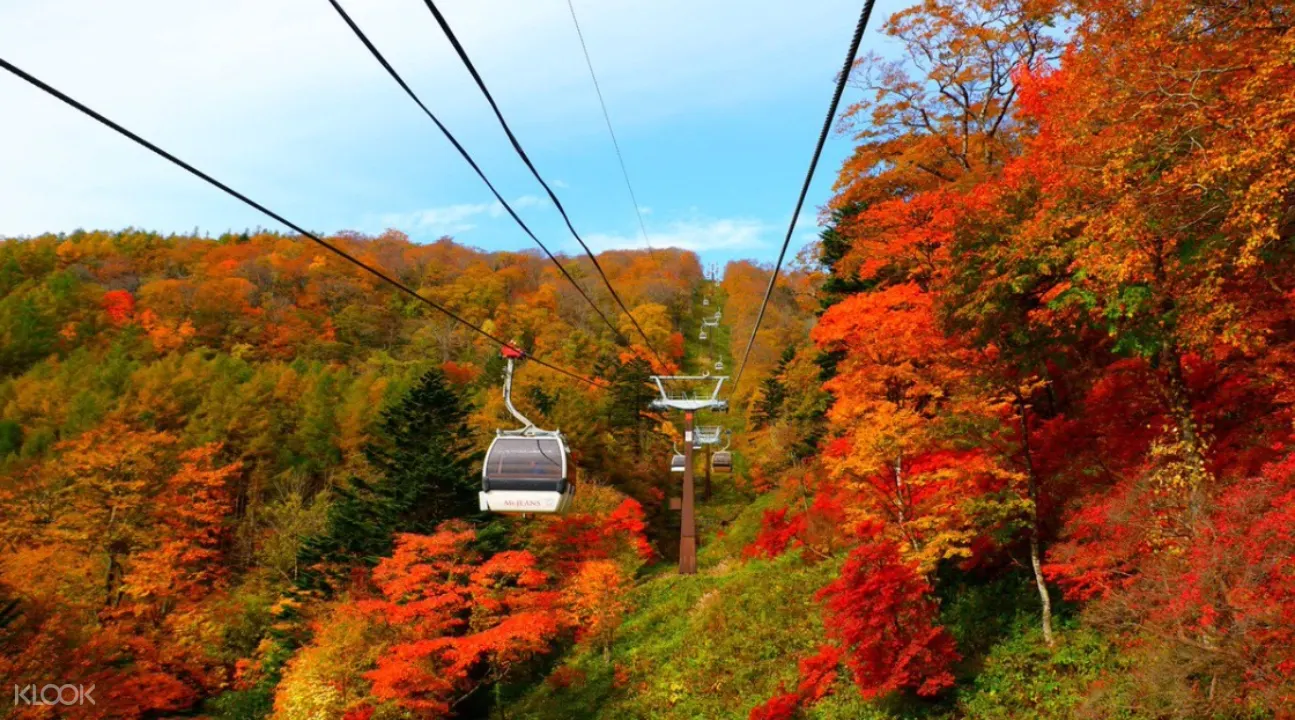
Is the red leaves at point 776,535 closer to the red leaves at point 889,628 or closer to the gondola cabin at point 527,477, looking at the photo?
the red leaves at point 889,628

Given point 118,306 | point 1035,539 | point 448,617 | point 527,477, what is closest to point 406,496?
point 448,617

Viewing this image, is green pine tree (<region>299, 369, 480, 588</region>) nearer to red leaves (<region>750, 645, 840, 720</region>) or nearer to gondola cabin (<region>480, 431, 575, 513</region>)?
gondola cabin (<region>480, 431, 575, 513</region>)

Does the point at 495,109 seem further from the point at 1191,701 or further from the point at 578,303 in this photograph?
the point at 578,303

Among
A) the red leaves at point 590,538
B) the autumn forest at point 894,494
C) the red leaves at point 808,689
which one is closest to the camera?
the autumn forest at point 894,494

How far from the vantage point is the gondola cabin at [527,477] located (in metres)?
13.0

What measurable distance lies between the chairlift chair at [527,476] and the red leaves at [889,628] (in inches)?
224

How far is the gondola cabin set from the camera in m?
13.0

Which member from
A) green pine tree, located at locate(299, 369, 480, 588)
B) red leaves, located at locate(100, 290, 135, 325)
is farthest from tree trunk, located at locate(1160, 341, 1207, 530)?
red leaves, located at locate(100, 290, 135, 325)

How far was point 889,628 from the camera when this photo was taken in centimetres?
1338

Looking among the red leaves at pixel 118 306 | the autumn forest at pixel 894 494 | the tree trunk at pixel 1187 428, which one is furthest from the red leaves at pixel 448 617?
the red leaves at pixel 118 306

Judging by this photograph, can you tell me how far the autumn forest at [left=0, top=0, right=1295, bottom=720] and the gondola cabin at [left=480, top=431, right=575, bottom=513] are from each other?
5.37 m

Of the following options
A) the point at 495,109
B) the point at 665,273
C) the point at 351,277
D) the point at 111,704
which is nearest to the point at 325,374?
the point at 111,704

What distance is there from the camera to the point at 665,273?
11456 centimetres

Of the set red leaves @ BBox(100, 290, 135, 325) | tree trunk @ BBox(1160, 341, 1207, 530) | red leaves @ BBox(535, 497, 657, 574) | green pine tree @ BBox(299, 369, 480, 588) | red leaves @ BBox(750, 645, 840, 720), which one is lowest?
red leaves @ BBox(750, 645, 840, 720)
